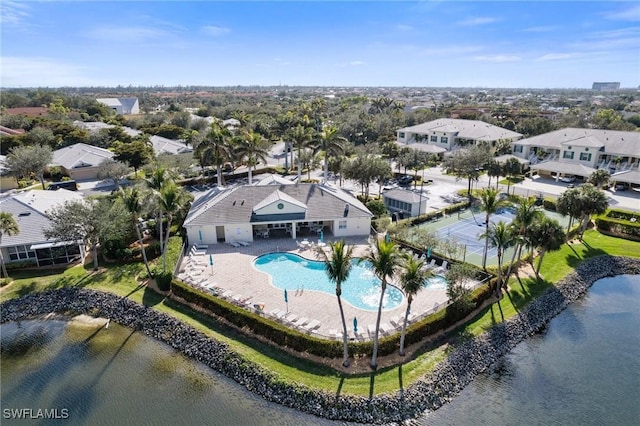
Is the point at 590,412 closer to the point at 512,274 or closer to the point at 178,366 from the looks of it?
the point at 512,274

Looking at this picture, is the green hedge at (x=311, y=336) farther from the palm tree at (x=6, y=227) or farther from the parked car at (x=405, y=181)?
the parked car at (x=405, y=181)

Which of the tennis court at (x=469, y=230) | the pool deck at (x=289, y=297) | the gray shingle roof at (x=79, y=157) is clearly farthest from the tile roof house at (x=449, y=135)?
the gray shingle roof at (x=79, y=157)

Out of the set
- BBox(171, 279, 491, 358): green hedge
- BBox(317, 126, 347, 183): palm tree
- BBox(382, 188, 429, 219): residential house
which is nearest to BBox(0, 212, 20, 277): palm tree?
BBox(171, 279, 491, 358): green hedge

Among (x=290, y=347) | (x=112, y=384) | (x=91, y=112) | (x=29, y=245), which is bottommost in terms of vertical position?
(x=112, y=384)

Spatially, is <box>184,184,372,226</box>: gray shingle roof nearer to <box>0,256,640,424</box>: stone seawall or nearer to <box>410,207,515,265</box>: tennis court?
<box>410,207,515,265</box>: tennis court

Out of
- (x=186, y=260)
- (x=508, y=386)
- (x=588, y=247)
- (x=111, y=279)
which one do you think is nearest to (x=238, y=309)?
(x=186, y=260)

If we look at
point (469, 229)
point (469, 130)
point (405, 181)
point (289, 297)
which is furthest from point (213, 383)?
point (469, 130)

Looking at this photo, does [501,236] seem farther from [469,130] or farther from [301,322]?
[469,130]
